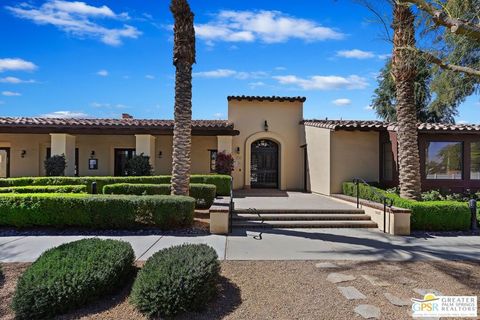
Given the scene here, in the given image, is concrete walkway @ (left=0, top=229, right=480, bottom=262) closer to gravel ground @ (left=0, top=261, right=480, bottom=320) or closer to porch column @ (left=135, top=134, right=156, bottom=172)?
gravel ground @ (left=0, top=261, right=480, bottom=320)

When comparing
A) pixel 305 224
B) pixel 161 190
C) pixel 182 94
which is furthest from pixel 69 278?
pixel 161 190

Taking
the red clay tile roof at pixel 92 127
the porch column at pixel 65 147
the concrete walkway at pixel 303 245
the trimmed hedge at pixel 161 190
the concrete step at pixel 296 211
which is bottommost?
the concrete walkway at pixel 303 245

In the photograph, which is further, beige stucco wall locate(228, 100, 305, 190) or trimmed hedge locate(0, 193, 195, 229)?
beige stucco wall locate(228, 100, 305, 190)

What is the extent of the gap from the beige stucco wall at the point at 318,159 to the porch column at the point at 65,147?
12.1 meters

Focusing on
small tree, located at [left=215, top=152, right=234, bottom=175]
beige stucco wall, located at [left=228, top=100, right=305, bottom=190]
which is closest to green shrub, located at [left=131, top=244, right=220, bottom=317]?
small tree, located at [left=215, top=152, right=234, bottom=175]

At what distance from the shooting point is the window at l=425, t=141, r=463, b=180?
1284 centimetres

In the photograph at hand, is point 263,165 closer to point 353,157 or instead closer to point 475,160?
point 353,157

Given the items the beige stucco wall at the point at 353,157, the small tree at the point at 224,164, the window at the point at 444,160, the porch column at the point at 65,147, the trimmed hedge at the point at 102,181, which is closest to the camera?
the window at the point at 444,160

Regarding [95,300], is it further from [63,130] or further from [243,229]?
[63,130]

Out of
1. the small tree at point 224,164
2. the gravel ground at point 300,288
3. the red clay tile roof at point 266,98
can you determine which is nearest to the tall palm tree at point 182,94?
the gravel ground at point 300,288

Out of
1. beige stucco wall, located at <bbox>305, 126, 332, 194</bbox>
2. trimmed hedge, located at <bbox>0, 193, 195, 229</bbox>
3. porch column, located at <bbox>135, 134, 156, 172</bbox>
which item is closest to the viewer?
trimmed hedge, located at <bbox>0, 193, 195, 229</bbox>

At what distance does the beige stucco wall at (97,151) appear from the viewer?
57.5 ft

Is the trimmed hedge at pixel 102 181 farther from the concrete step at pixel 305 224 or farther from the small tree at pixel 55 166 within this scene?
the concrete step at pixel 305 224

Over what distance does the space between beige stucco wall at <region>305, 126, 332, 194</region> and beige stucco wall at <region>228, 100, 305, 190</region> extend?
1311 mm
